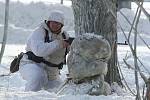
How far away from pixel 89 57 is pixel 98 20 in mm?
768

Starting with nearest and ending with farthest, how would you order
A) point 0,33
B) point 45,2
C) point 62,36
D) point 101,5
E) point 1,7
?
point 101,5 < point 62,36 < point 0,33 < point 1,7 < point 45,2

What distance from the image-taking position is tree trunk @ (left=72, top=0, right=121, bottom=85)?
18.6 ft

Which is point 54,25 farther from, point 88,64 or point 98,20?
point 88,64

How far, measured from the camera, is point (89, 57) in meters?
5.03

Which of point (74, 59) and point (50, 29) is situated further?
point (50, 29)

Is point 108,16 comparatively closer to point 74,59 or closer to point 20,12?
point 74,59

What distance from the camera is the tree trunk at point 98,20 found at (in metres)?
5.67

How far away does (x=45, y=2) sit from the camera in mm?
27781

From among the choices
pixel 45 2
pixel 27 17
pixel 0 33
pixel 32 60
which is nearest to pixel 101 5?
pixel 32 60

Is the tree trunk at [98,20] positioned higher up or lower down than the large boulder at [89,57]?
higher up

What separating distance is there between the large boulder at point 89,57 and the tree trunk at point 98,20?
615mm

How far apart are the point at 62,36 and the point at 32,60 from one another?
1.49 ft

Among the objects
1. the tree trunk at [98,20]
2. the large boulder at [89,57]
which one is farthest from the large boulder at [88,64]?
the tree trunk at [98,20]

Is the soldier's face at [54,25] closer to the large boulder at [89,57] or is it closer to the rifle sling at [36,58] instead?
the rifle sling at [36,58]
